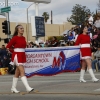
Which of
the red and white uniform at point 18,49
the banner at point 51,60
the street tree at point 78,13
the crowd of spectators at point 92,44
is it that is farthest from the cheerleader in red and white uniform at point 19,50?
the street tree at point 78,13

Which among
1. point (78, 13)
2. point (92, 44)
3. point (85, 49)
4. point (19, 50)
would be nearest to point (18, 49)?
point (19, 50)

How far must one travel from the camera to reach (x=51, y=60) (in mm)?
12547

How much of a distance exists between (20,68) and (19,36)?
970mm

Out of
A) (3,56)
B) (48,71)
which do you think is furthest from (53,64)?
(3,56)

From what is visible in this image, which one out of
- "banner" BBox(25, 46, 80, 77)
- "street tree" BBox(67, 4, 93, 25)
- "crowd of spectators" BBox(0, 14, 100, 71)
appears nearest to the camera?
"banner" BBox(25, 46, 80, 77)

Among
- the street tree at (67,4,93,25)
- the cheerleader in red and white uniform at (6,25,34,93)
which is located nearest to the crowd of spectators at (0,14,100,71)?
the cheerleader in red and white uniform at (6,25,34,93)

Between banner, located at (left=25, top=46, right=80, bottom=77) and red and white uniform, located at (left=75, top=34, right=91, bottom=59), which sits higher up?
red and white uniform, located at (left=75, top=34, right=91, bottom=59)

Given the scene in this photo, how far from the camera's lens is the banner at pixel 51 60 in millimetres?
12195

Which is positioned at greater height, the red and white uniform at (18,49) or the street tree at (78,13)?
the street tree at (78,13)

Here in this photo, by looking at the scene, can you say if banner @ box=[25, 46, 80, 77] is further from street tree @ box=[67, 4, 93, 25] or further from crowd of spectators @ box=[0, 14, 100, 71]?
street tree @ box=[67, 4, 93, 25]

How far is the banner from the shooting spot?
12.2 metres

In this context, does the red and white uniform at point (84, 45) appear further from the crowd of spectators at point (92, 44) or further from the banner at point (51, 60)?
the crowd of spectators at point (92, 44)

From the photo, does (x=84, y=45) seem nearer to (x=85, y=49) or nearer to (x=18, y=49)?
(x=85, y=49)

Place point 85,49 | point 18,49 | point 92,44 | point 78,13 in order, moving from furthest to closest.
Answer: point 78,13
point 92,44
point 85,49
point 18,49
